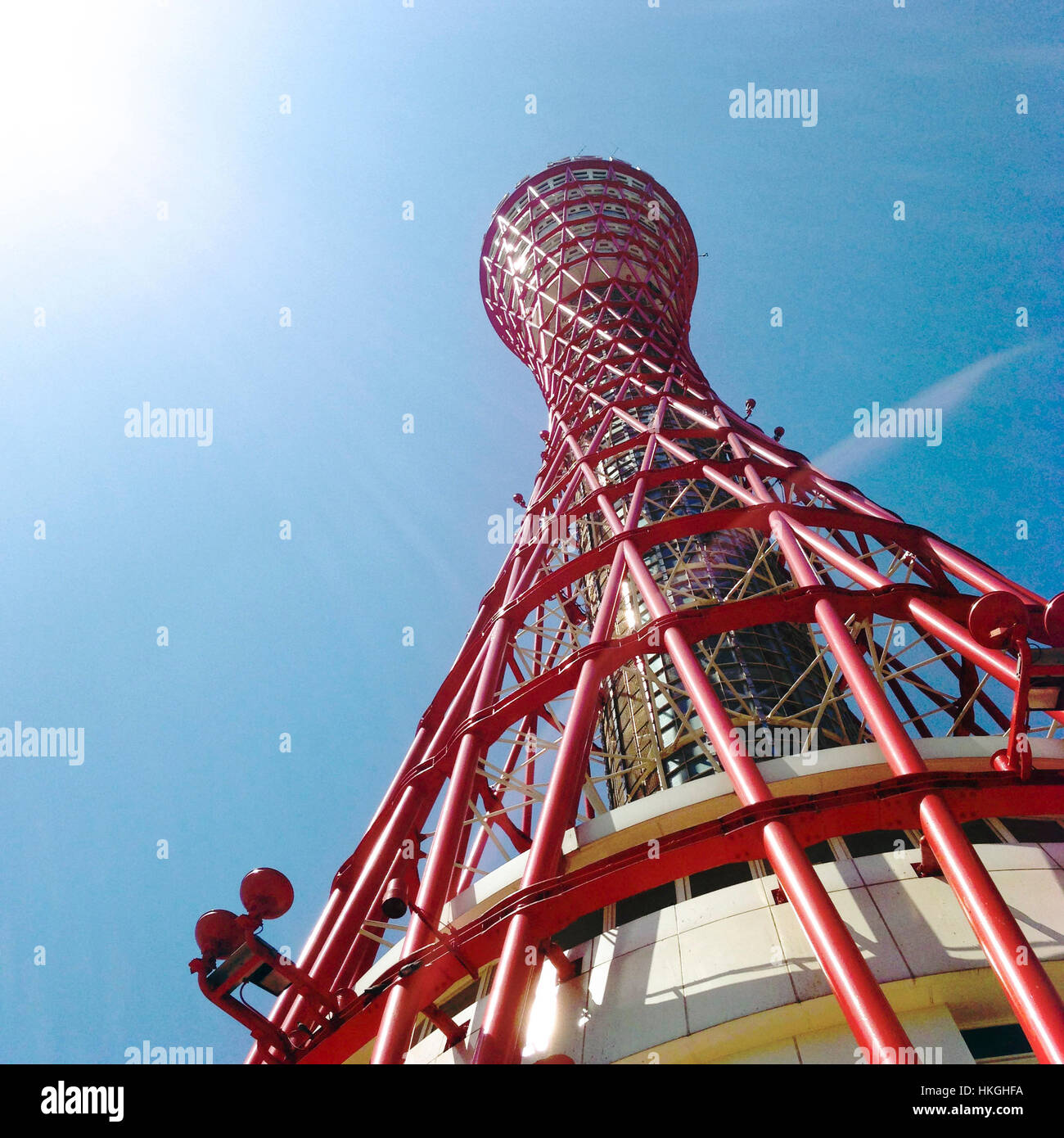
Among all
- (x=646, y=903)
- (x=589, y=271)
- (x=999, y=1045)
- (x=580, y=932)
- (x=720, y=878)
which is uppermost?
(x=589, y=271)

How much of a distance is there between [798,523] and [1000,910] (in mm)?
9509

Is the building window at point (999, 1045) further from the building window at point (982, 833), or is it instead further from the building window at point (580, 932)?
the building window at point (580, 932)

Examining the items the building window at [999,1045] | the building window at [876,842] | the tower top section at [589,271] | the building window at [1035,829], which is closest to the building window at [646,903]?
the building window at [876,842]

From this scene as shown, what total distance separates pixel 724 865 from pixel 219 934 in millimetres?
5504

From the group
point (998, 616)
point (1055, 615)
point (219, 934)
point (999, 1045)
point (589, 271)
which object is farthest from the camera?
point (589, 271)

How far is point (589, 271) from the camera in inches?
1246

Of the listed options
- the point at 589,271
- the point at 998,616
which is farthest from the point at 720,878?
the point at 589,271

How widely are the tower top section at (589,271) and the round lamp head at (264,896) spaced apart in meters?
20.2

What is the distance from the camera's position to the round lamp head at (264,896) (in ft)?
27.2

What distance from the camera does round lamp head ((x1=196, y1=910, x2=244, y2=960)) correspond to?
787 centimetres

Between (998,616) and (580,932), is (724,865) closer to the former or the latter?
(580,932)

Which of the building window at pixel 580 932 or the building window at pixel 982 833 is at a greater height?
the building window at pixel 982 833
